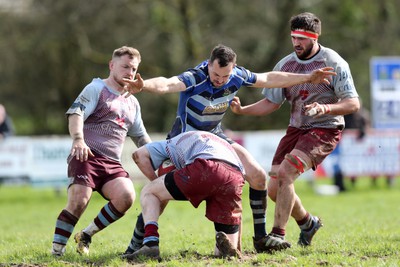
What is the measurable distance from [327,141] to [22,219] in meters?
8.76

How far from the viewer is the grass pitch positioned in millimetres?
7105

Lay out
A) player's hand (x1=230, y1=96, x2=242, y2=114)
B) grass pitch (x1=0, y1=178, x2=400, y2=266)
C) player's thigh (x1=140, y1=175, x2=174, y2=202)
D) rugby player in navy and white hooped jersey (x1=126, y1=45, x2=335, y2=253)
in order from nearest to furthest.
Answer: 1. grass pitch (x1=0, y1=178, x2=400, y2=266)
2. player's thigh (x1=140, y1=175, x2=174, y2=202)
3. rugby player in navy and white hooped jersey (x1=126, y1=45, x2=335, y2=253)
4. player's hand (x1=230, y1=96, x2=242, y2=114)

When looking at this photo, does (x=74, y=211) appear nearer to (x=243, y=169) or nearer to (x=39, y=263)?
(x=39, y=263)

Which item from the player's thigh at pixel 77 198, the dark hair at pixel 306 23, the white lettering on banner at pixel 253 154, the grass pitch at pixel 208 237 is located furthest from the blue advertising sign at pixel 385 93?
the player's thigh at pixel 77 198

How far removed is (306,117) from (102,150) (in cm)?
219

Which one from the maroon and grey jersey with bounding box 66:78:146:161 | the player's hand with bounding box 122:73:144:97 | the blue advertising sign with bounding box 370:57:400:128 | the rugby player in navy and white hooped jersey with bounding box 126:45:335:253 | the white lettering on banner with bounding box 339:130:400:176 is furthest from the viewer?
the white lettering on banner with bounding box 339:130:400:176

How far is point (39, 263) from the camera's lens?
23.4ft

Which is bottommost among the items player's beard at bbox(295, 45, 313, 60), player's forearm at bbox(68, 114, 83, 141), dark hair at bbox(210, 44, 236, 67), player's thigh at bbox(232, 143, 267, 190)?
player's thigh at bbox(232, 143, 267, 190)

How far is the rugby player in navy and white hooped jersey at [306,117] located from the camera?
26.2 ft

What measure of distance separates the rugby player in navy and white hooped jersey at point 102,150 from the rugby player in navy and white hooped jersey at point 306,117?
4.44 ft

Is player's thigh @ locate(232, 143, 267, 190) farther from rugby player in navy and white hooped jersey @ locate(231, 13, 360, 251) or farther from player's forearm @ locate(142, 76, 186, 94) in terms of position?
player's forearm @ locate(142, 76, 186, 94)

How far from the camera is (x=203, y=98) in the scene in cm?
775

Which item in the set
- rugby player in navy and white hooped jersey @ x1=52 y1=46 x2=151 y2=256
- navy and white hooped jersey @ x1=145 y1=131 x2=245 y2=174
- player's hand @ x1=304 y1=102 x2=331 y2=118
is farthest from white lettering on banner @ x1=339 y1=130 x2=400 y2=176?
navy and white hooped jersey @ x1=145 y1=131 x2=245 y2=174

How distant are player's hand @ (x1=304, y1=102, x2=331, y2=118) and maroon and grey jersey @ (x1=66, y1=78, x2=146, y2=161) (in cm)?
186
